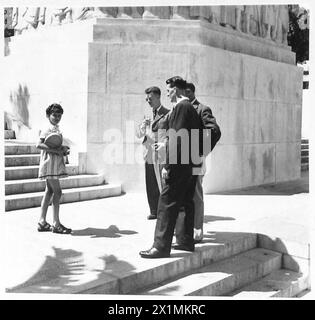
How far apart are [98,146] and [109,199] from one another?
1149 millimetres

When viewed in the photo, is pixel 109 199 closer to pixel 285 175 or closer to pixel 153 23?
pixel 153 23

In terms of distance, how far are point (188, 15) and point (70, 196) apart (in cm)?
428

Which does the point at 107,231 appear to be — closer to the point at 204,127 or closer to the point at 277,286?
the point at 204,127

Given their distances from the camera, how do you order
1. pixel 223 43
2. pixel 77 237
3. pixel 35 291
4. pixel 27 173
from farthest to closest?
pixel 223 43, pixel 27 173, pixel 77 237, pixel 35 291

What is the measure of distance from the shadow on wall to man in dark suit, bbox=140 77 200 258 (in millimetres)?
5962

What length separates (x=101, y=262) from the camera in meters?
4.24

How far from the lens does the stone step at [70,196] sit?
21.4 ft

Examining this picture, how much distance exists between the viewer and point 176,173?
4.33 meters

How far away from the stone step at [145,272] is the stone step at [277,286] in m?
0.47

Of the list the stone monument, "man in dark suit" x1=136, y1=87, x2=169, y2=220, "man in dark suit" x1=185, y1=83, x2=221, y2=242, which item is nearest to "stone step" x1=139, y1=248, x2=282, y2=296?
"man in dark suit" x1=185, y1=83, x2=221, y2=242

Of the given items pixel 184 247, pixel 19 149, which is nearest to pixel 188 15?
pixel 19 149

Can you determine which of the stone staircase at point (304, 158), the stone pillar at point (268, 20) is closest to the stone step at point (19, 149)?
the stone pillar at point (268, 20)

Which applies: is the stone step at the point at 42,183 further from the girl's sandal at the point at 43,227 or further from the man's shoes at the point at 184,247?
the man's shoes at the point at 184,247

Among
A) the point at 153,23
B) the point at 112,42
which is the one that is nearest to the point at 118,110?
the point at 112,42
